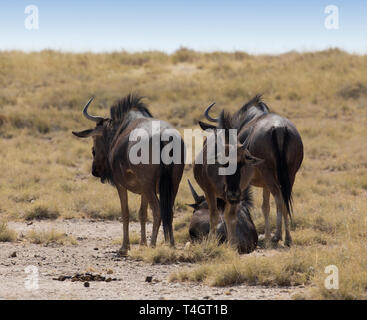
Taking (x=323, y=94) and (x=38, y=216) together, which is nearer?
(x=38, y=216)

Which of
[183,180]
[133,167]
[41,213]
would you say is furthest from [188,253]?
[183,180]

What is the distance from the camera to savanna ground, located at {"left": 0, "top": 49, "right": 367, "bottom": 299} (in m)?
7.29

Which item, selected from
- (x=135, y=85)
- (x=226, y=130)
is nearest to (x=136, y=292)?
(x=226, y=130)

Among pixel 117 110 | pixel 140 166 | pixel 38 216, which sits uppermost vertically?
pixel 117 110

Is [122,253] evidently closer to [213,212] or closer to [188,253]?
[188,253]

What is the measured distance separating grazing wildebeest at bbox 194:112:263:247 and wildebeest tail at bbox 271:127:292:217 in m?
0.62

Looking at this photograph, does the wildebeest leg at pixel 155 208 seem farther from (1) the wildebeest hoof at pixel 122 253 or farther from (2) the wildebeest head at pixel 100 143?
(2) the wildebeest head at pixel 100 143

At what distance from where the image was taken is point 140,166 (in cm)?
930

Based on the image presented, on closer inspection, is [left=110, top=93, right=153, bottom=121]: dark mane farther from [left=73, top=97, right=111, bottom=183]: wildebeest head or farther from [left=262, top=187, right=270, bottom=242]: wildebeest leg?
[left=262, top=187, right=270, bottom=242]: wildebeest leg

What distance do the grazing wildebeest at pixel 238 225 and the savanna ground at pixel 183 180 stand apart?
0.24m

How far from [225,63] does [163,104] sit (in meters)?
8.10

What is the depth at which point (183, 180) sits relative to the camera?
1664cm
